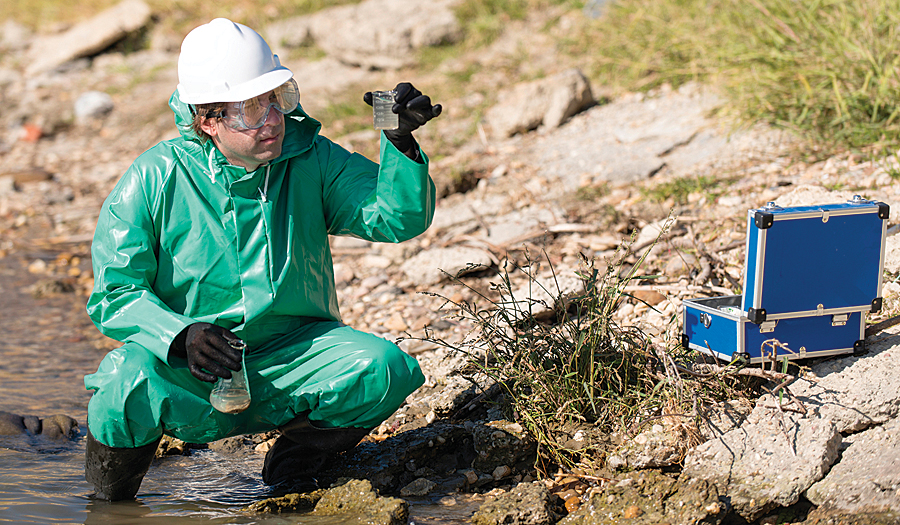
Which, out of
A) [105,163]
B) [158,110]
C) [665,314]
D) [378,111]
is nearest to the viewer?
[378,111]

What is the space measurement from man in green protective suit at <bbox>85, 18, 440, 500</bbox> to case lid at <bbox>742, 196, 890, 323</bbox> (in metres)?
0.98

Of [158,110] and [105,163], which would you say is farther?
[158,110]

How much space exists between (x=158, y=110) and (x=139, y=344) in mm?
6621

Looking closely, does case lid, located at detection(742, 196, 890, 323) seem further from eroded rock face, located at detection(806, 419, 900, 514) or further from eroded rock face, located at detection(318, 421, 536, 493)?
eroded rock face, located at detection(318, 421, 536, 493)

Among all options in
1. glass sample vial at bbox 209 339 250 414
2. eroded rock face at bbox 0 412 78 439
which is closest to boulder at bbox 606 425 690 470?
glass sample vial at bbox 209 339 250 414

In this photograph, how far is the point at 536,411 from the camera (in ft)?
9.20

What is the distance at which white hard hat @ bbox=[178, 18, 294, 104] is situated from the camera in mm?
2492

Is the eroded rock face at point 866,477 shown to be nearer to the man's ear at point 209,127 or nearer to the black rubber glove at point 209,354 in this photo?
the black rubber glove at point 209,354

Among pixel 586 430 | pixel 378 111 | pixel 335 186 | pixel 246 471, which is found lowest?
pixel 246 471

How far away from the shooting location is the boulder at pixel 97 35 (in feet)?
34.9

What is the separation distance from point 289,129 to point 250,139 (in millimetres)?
185

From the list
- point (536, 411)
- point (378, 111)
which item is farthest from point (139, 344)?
point (536, 411)

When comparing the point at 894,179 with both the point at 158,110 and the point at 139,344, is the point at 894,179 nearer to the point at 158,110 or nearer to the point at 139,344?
the point at 139,344

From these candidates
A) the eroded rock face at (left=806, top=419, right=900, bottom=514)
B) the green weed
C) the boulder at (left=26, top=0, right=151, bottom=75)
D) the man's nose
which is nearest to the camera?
the eroded rock face at (left=806, top=419, right=900, bottom=514)
